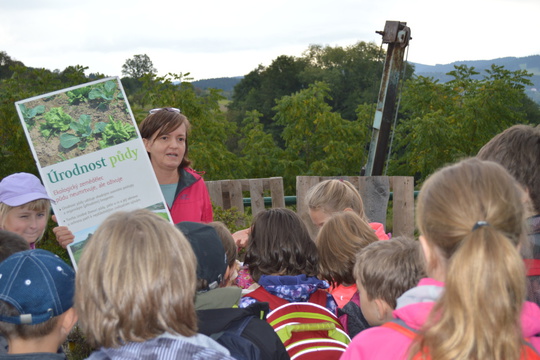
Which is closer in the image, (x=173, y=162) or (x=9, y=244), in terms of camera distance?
(x=9, y=244)

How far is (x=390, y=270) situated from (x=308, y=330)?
0.43 m

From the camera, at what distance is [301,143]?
15.1 meters

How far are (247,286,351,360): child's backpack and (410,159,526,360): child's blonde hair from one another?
89 centimetres

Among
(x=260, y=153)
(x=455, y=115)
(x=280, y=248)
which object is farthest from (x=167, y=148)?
(x=260, y=153)

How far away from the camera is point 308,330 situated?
2340 millimetres

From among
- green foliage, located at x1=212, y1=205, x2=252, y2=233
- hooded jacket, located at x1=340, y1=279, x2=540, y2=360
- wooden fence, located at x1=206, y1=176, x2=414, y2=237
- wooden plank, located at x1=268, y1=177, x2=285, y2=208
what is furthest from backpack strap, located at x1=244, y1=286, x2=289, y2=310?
wooden plank, located at x1=268, y1=177, x2=285, y2=208

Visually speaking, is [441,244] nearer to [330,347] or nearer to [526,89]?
[330,347]

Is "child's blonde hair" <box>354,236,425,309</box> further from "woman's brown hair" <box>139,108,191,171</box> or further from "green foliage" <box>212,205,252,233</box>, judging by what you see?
"green foliage" <box>212,205,252,233</box>

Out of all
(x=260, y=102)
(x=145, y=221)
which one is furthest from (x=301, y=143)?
(x=260, y=102)

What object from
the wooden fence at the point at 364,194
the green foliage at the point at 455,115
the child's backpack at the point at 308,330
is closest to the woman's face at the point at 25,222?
the child's backpack at the point at 308,330

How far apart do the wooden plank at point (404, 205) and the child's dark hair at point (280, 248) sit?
170 inches

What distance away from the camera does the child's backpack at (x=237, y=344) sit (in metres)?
1.84

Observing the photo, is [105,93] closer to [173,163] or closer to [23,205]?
[173,163]

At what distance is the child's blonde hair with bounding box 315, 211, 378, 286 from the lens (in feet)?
9.53
